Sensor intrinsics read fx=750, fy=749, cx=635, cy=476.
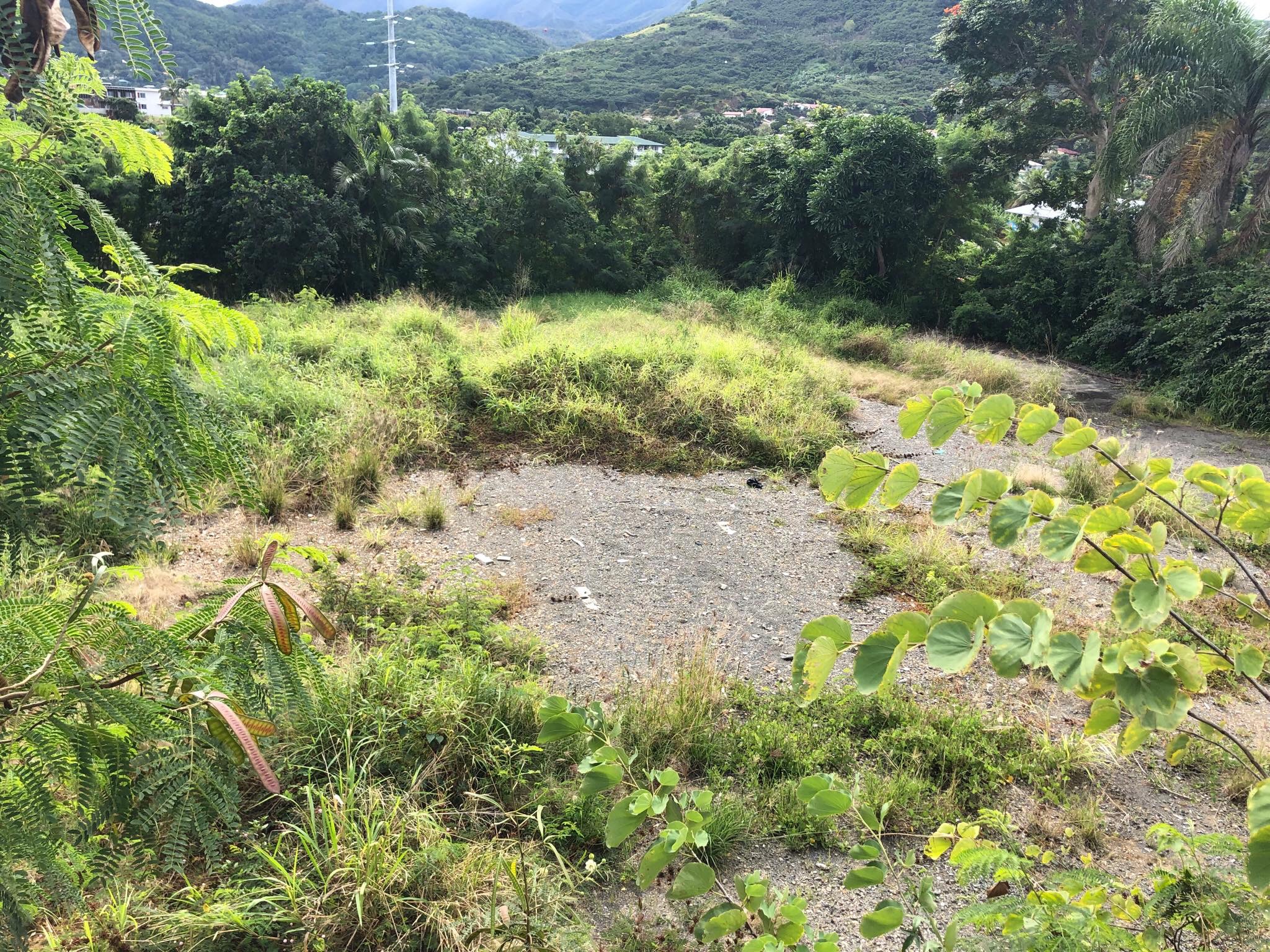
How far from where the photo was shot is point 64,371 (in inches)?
45.8

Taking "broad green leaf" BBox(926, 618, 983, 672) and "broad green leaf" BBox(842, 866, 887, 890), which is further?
"broad green leaf" BBox(842, 866, 887, 890)

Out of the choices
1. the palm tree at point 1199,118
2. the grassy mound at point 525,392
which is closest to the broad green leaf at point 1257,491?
the grassy mound at point 525,392

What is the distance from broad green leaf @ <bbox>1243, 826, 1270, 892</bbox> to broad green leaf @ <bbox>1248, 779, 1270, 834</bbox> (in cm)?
2

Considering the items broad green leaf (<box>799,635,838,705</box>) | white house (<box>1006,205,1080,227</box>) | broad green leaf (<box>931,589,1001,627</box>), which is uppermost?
white house (<box>1006,205,1080,227</box>)

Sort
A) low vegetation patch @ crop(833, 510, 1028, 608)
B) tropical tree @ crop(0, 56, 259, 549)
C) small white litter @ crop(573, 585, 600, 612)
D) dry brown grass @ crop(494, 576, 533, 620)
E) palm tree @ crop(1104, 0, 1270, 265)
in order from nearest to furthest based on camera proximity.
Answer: tropical tree @ crop(0, 56, 259, 549)
dry brown grass @ crop(494, 576, 533, 620)
small white litter @ crop(573, 585, 600, 612)
low vegetation patch @ crop(833, 510, 1028, 608)
palm tree @ crop(1104, 0, 1270, 265)

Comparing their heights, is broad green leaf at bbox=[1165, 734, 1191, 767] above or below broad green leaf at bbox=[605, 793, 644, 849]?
above

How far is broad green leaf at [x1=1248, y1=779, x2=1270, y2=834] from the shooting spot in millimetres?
640

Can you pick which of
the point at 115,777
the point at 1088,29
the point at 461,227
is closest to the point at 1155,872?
the point at 115,777

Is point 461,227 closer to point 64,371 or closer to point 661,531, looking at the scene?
point 661,531

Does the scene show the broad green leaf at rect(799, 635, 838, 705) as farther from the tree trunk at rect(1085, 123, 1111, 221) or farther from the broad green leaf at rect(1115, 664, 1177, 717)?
the tree trunk at rect(1085, 123, 1111, 221)

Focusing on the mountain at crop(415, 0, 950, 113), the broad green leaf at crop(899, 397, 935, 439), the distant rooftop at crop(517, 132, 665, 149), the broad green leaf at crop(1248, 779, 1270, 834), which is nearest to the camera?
the broad green leaf at crop(1248, 779, 1270, 834)

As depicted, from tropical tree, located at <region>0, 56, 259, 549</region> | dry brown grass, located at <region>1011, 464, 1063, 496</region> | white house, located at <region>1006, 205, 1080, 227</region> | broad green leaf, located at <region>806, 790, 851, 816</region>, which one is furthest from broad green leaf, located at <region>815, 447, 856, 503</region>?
white house, located at <region>1006, 205, 1080, 227</region>

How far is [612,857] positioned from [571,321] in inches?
383

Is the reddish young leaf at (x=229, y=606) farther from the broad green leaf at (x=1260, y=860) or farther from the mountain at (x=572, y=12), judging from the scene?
the mountain at (x=572, y=12)
